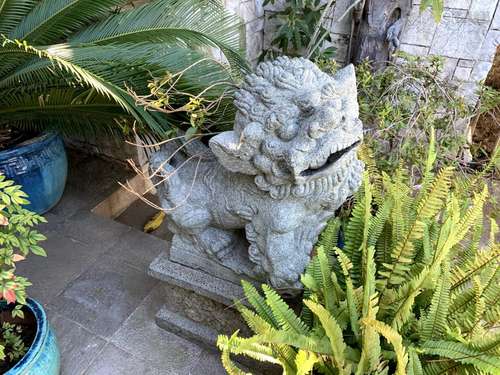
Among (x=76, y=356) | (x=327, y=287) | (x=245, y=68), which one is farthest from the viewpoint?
(x=245, y=68)

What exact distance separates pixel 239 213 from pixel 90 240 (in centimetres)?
160

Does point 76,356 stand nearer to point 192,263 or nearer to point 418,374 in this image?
point 192,263

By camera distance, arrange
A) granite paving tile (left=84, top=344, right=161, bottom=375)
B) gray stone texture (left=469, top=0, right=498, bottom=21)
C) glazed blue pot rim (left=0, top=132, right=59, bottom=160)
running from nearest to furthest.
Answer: granite paving tile (left=84, top=344, right=161, bottom=375) < glazed blue pot rim (left=0, top=132, right=59, bottom=160) < gray stone texture (left=469, top=0, right=498, bottom=21)

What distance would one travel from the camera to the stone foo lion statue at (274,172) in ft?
4.60

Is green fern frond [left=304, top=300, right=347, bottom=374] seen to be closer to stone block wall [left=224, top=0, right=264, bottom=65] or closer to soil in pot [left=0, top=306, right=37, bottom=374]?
soil in pot [left=0, top=306, right=37, bottom=374]

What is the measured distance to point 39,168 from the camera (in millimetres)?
2875

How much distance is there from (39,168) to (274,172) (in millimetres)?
2110

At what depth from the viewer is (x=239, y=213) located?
5.55ft

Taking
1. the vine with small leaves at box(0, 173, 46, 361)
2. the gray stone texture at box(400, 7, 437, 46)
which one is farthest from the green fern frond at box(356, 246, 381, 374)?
the gray stone texture at box(400, 7, 437, 46)

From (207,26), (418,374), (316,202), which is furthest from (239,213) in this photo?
(207,26)

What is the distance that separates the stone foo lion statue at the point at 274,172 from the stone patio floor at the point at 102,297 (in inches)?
26.6

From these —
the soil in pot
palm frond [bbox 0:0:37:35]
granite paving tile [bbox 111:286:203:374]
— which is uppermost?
palm frond [bbox 0:0:37:35]

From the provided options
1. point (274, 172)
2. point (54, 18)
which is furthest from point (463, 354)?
point (54, 18)

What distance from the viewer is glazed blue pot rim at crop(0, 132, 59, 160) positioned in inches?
107
